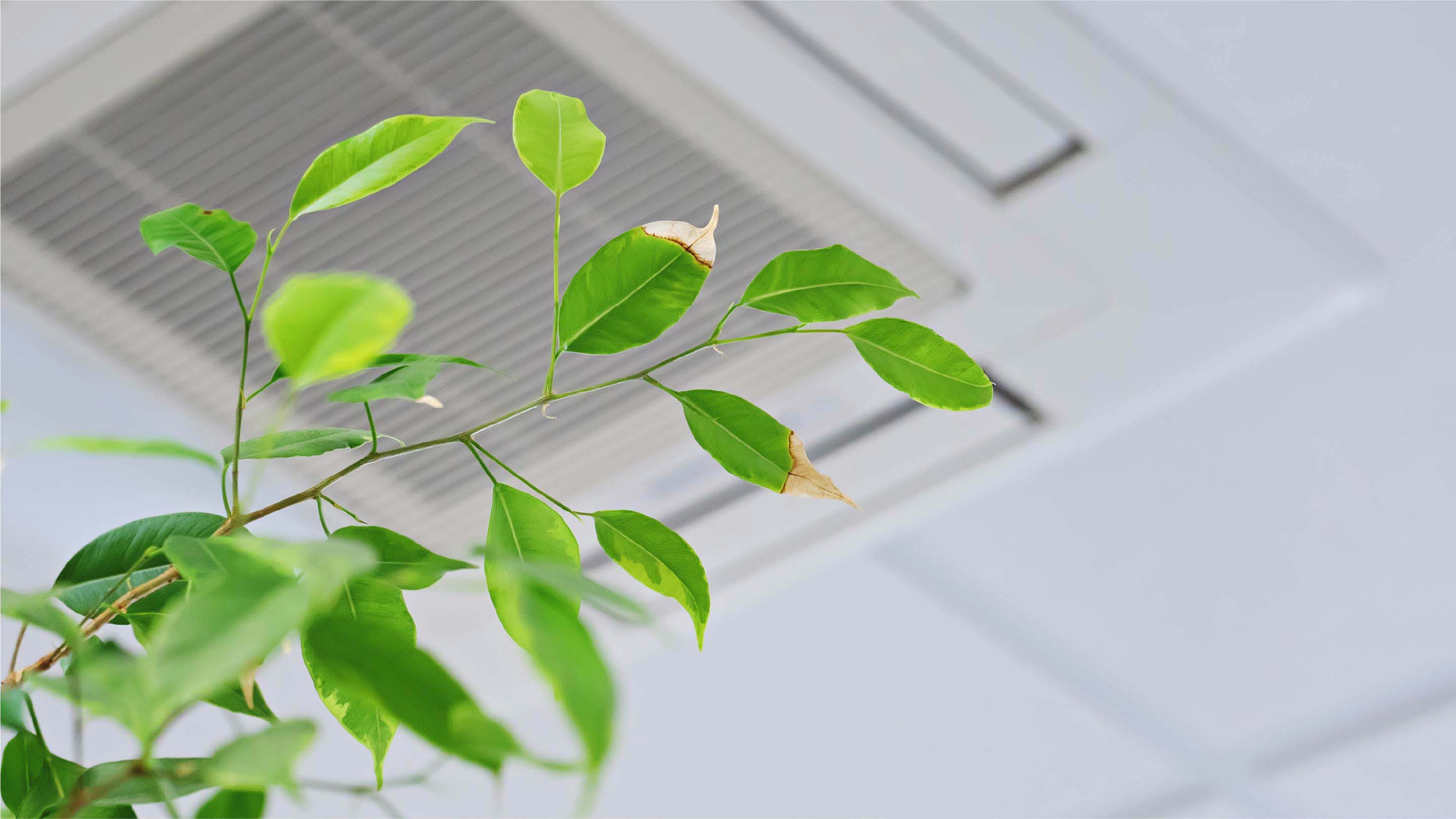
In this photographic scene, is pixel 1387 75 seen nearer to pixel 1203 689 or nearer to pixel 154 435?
pixel 1203 689

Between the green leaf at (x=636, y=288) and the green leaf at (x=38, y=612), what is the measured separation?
0.45ft

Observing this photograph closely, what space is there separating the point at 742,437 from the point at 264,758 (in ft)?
0.57

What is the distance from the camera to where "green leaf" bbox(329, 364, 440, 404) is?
28 cm

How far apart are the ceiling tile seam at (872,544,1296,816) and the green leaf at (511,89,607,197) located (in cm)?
82

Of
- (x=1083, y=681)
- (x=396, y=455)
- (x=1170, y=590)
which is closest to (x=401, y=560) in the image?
(x=396, y=455)

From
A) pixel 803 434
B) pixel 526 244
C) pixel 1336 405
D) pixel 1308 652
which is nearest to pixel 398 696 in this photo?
pixel 526 244

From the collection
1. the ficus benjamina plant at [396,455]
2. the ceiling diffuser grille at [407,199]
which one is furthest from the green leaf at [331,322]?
the ceiling diffuser grille at [407,199]

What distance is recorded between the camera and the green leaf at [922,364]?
12.1 inches

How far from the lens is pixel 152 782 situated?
22 centimetres

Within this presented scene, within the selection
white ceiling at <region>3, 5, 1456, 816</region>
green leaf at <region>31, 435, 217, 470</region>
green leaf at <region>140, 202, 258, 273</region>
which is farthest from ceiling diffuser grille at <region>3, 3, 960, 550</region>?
green leaf at <region>31, 435, 217, 470</region>

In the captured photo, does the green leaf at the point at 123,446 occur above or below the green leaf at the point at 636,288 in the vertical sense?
below

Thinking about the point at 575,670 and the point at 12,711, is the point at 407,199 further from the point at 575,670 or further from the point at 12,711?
the point at 575,670

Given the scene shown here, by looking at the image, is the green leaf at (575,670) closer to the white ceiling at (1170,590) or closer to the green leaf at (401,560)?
the green leaf at (401,560)

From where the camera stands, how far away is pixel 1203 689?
1.18m
